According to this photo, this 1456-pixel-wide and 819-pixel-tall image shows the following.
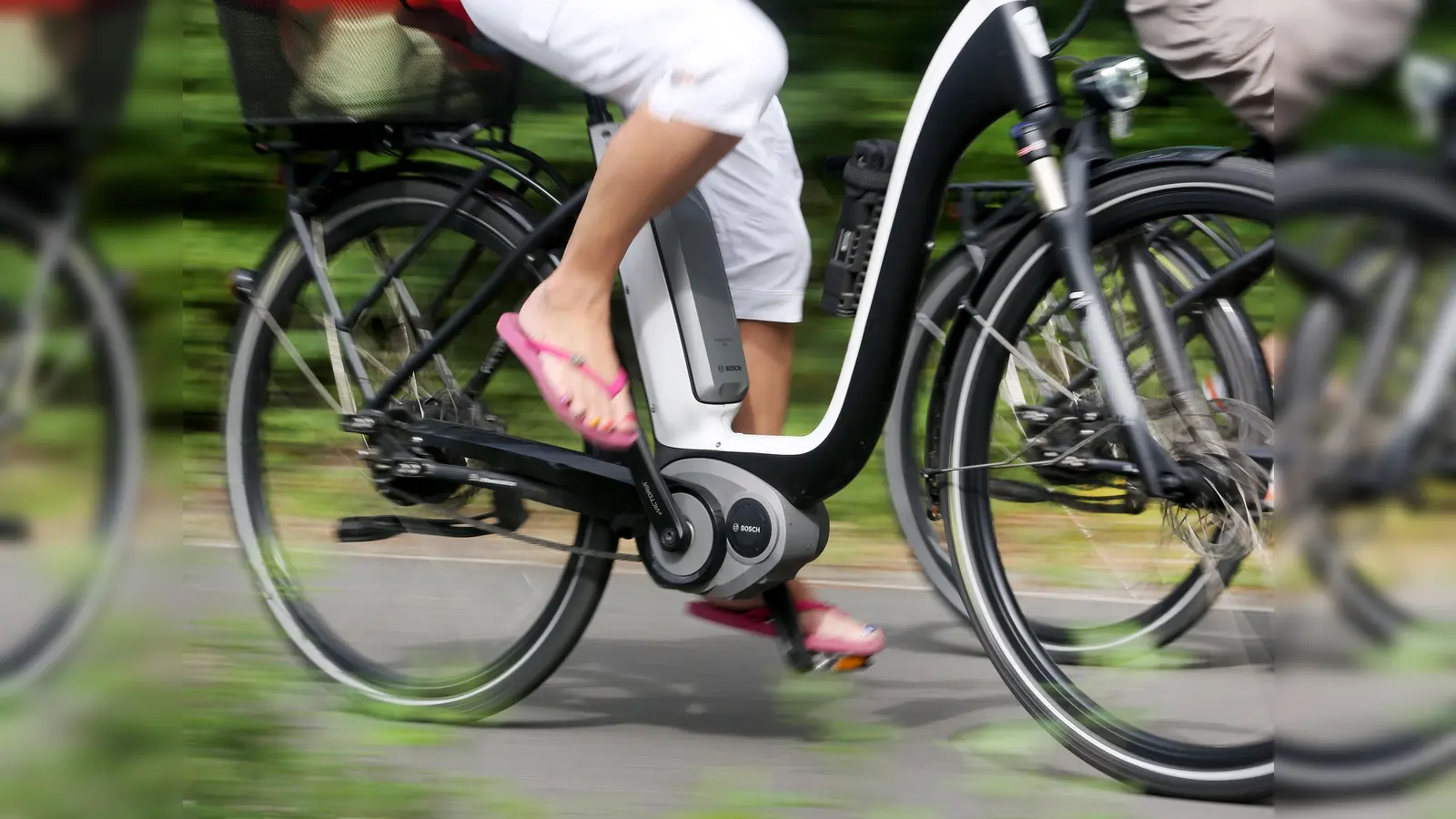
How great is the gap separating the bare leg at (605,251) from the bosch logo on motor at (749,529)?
0.22 metres

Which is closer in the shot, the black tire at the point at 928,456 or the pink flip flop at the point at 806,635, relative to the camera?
the black tire at the point at 928,456

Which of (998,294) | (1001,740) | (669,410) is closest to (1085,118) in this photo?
(998,294)

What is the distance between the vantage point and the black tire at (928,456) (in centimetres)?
216

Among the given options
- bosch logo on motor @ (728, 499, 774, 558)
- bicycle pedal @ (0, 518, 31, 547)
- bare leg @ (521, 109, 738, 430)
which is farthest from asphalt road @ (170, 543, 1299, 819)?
bicycle pedal @ (0, 518, 31, 547)

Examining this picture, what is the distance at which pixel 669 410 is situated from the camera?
2.54m

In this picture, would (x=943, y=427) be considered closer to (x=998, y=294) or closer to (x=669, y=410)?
(x=998, y=294)

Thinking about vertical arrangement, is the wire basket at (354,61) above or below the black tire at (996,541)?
above

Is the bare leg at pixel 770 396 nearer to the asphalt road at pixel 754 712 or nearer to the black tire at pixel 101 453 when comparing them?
the asphalt road at pixel 754 712

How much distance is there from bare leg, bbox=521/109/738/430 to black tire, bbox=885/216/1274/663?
1.67 feet

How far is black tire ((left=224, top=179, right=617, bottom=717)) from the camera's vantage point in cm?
261

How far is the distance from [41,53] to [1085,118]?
1.53 metres

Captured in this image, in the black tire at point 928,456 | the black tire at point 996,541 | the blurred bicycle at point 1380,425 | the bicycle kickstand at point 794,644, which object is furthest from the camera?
the bicycle kickstand at point 794,644

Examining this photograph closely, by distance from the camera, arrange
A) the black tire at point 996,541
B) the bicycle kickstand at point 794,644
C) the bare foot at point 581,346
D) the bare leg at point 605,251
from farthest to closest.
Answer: the bicycle kickstand at point 794,644 → the bare foot at point 581,346 → the bare leg at point 605,251 → the black tire at point 996,541

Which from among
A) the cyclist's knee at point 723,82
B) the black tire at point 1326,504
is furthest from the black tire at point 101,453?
the cyclist's knee at point 723,82
